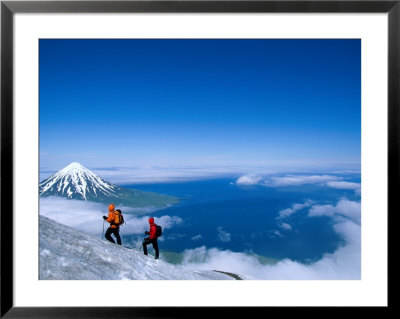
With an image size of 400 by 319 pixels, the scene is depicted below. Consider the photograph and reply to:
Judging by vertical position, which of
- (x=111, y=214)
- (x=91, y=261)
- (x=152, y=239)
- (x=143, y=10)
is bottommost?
(x=91, y=261)

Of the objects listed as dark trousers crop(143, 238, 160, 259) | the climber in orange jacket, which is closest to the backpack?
dark trousers crop(143, 238, 160, 259)

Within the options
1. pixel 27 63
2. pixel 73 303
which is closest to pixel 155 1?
pixel 27 63

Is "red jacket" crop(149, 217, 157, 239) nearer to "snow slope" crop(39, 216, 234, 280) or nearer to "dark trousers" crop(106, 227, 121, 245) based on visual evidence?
"snow slope" crop(39, 216, 234, 280)

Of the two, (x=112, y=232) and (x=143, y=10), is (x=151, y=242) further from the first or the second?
(x=143, y=10)

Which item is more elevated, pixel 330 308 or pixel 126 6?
pixel 126 6

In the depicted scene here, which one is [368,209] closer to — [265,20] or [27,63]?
[265,20]

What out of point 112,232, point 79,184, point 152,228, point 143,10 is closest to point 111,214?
point 112,232

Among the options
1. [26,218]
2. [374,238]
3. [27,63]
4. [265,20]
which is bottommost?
[374,238]
